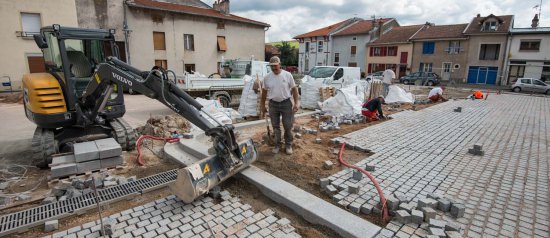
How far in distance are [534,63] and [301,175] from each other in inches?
1291

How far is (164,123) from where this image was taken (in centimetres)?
784

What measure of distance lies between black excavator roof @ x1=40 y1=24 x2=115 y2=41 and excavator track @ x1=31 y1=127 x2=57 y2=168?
71.9 inches

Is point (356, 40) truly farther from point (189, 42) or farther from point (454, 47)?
point (189, 42)

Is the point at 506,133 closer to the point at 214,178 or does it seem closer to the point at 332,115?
the point at 332,115

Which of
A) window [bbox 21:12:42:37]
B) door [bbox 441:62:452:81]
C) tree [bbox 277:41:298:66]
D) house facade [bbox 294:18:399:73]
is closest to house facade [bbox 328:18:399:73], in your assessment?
house facade [bbox 294:18:399:73]

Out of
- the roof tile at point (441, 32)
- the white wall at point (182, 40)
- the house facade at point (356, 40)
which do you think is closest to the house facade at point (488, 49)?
the roof tile at point (441, 32)

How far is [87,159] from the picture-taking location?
4.84 metres

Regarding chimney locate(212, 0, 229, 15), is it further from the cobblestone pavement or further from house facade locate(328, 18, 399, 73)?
the cobblestone pavement

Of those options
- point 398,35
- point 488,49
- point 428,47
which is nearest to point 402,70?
point 428,47

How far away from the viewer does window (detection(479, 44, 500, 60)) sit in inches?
1128

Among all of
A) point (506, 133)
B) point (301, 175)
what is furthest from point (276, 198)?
point (506, 133)

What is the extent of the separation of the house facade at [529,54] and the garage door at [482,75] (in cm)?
116

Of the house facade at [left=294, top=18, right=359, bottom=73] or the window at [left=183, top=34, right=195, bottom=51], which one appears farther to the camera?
the house facade at [left=294, top=18, right=359, bottom=73]

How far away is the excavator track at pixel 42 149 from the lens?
16.6 feet
